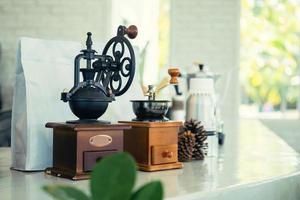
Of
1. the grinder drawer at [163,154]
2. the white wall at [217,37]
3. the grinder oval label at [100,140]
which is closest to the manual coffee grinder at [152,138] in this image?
the grinder drawer at [163,154]

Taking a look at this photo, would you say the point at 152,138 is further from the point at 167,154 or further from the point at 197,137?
the point at 197,137

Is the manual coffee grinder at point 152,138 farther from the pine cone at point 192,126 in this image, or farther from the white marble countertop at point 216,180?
the pine cone at point 192,126

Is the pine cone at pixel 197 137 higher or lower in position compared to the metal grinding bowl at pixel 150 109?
lower

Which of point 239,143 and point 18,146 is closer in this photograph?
point 18,146

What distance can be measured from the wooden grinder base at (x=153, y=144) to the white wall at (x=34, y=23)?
3253 mm

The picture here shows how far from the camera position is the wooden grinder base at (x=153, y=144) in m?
1.06

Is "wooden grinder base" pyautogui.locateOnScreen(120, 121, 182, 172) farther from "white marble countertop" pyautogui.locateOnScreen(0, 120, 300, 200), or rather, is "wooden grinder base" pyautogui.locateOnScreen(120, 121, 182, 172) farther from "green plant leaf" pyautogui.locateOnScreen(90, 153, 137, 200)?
"green plant leaf" pyautogui.locateOnScreen(90, 153, 137, 200)

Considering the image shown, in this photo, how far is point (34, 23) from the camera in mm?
4207

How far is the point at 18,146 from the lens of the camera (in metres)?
1.04

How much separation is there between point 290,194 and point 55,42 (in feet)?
1.99

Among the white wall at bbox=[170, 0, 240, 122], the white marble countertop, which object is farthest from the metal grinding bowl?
the white wall at bbox=[170, 0, 240, 122]

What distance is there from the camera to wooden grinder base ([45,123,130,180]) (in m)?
0.93

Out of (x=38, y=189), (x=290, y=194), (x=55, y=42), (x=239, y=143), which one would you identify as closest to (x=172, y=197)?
(x=38, y=189)

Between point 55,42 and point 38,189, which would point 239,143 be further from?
point 38,189
